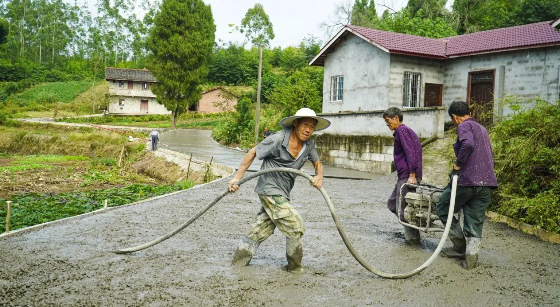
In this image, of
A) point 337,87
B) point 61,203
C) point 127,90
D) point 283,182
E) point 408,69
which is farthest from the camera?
point 127,90

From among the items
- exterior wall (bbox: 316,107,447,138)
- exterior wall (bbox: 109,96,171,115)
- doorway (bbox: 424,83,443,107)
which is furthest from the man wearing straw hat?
exterior wall (bbox: 109,96,171,115)

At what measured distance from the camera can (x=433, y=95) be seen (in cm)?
2338

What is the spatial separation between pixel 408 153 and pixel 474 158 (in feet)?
3.56

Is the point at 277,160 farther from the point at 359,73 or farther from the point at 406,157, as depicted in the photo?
the point at 359,73

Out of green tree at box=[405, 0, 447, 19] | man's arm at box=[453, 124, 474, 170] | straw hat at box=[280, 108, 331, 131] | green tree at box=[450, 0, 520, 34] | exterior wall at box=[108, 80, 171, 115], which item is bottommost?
man's arm at box=[453, 124, 474, 170]

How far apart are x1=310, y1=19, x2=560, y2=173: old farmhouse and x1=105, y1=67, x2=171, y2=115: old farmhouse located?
4044 centimetres

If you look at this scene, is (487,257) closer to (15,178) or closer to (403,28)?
(15,178)

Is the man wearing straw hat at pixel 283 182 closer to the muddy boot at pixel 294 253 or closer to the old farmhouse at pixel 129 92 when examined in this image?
the muddy boot at pixel 294 253

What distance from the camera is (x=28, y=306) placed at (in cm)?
413

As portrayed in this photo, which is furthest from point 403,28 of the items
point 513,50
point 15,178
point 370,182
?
point 15,178

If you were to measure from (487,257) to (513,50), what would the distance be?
1706 cm

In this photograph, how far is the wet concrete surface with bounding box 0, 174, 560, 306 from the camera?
4473 mm

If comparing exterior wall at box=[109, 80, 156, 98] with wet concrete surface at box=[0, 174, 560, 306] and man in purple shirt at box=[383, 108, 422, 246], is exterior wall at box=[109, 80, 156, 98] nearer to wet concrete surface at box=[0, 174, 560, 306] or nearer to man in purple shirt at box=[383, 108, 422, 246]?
wet concrete surface at box=[0, 174, 560, 306]

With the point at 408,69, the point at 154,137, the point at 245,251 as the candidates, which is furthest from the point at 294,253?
the point at 154,137
